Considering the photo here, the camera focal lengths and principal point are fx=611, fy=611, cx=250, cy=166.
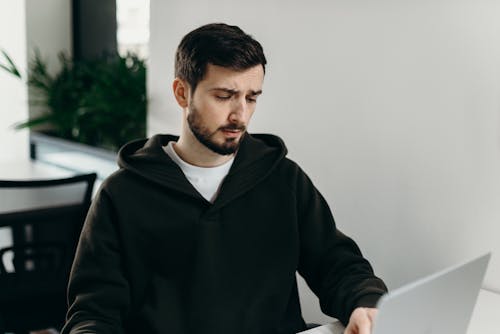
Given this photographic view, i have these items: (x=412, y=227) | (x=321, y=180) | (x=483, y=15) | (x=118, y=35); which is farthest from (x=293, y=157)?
(x=118, y=35)

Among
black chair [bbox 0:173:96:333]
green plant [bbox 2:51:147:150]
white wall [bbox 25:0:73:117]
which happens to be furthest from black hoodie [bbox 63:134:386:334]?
white wall [bbox 25:0:73:117]

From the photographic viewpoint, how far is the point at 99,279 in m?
1.22

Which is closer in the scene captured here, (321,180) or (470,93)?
(470,93)

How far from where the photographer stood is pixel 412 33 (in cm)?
161

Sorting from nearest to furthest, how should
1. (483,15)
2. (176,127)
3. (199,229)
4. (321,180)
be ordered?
1. (199,229)
2. (483,15)
3. (321,180)
4. (176,127)

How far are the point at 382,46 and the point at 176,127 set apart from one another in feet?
3.38

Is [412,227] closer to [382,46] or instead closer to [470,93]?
[470,93]

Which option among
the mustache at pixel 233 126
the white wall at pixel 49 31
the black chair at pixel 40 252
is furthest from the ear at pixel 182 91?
the white wall at pixel 49 31

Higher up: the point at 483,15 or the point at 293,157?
the point at 483,15

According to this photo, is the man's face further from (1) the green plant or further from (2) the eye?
(1) the green plant

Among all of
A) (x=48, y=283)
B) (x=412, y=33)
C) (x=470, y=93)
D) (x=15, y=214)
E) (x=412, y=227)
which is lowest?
(x=48, y=283)

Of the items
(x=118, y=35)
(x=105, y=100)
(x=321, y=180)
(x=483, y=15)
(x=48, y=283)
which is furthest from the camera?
(x=118, y=35)

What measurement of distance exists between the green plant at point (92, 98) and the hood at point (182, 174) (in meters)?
1.60

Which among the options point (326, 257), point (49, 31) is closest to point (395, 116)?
point (326, 257)
